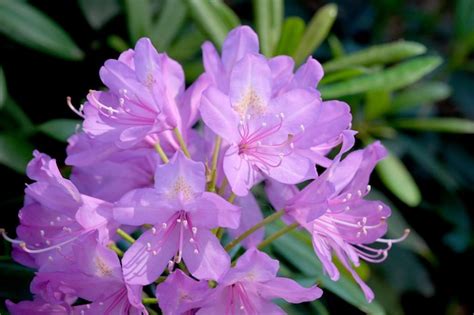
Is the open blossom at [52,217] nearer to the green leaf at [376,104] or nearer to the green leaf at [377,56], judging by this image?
the green leaf at [377,56]

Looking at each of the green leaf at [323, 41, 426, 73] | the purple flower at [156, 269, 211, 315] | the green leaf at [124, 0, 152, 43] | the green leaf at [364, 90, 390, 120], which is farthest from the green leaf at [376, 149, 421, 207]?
the purple flower at [156, 269, 211, 315]

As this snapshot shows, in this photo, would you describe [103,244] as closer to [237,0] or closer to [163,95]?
[163,95]

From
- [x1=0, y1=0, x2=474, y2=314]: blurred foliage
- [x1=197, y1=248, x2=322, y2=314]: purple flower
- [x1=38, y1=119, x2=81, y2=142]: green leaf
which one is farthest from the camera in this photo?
[x1=0, y1=0, x2=474, y2=314]: blurred foliage

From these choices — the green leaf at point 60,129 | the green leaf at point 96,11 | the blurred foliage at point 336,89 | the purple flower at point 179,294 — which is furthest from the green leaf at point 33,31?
the purple flower at point 179,294

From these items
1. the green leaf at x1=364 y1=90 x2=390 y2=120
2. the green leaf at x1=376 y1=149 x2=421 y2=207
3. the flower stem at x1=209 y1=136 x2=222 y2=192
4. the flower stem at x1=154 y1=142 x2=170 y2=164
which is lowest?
the green leaf at x1=376 y1=149 x2=421 y2=207

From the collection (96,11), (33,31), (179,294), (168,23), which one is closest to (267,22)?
(168,23)

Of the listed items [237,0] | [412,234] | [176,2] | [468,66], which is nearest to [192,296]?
[176,2]

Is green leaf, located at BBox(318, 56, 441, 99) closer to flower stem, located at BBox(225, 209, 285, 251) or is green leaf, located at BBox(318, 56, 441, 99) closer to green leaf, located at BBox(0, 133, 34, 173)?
flower stem, located at BBox(225, 209, 285, 251)

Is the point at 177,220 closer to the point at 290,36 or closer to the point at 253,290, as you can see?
the point at 253,290
